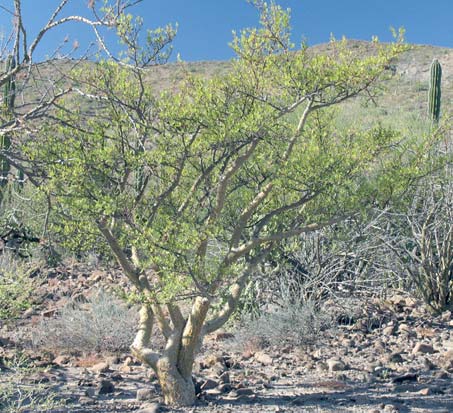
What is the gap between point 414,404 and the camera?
20.3ft

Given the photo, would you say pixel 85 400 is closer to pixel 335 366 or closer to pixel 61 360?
pixel 61 360

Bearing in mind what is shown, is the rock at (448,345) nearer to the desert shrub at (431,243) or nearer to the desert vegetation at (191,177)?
the desert vegetation at (191,177)

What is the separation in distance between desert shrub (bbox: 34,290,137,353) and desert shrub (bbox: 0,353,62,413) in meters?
1.35

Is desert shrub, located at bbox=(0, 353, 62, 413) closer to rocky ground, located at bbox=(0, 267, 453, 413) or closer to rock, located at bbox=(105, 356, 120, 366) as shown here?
rocky ground, located at bbox=(0, 267, 453, 413)

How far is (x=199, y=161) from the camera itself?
20.8 feet

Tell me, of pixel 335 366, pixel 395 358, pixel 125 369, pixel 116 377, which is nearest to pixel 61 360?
pixel 125 369

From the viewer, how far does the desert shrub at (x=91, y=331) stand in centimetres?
898

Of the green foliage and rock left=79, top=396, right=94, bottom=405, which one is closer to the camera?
the green foliage

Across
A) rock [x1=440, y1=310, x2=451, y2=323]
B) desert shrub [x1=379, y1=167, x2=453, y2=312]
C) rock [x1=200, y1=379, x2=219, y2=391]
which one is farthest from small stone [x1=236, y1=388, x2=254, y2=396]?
rock [x1=440, y1=310, x2=451, y2=323]

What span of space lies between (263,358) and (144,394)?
89.3 inches

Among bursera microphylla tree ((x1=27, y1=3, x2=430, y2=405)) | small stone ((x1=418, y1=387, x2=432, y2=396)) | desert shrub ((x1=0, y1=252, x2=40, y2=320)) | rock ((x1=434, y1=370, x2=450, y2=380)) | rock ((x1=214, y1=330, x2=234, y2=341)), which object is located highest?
bursera microphylla tree ((x1=27, y1=3, x2=430, y2=405))

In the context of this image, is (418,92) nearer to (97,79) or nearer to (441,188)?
(441,188)

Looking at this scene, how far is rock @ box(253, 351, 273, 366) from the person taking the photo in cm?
816

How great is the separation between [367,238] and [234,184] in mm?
4125
